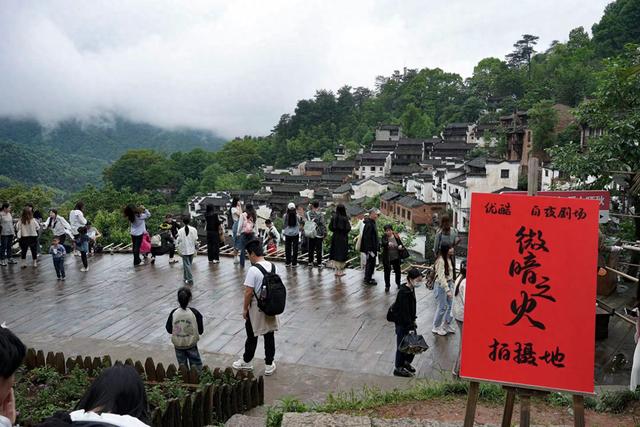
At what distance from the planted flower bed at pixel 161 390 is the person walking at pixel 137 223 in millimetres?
6375

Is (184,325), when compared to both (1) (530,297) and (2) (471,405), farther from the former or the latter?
(1) (530,297)

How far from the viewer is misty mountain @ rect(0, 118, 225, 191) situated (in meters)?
81.3

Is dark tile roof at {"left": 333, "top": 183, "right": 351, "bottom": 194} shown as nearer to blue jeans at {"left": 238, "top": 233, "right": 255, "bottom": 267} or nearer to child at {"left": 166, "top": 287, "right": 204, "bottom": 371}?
blue jeans at {"left": 238, "top": 233, "right": 255, "bottom": 267}

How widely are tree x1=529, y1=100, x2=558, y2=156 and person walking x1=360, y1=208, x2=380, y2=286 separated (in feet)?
126

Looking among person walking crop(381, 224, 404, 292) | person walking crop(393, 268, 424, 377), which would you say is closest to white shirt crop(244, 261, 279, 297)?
person walking crop(393, 268, 424, 377)

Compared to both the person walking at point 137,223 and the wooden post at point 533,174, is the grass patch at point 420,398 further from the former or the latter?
the person walking at point 137,223

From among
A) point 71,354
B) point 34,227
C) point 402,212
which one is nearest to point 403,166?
point 402,212

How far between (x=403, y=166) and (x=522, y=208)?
6426 centimetres

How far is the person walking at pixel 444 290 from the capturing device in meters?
7.67

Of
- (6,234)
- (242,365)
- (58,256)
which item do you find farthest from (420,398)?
(6,234)

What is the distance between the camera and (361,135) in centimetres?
8681

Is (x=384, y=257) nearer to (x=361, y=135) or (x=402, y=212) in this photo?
(x=402, y=212)

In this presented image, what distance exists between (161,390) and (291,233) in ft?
22.5

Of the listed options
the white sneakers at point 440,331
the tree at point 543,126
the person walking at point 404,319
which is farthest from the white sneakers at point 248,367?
the tree at point 543,126
